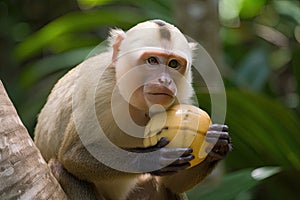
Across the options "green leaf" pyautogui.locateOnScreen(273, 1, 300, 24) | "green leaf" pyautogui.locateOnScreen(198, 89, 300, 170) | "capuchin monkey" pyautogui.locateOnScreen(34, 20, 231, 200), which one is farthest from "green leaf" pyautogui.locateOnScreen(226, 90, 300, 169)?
"green leaf" pyautogui.locateOnScreen(273, 1, 300, 24)

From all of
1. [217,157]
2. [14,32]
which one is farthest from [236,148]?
[14,32]

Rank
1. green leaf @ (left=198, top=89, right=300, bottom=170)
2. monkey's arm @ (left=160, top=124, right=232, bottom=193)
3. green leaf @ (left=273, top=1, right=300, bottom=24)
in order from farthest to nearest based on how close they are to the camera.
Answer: green leaf @ (left=273, top=1, right=300, bottom=24), green leaf @ (left=198, top=89, right=300, bottom=170), monkey's arm @ (left=160, top=124, right=232, bottom=193)

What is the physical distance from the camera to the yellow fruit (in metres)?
2.00

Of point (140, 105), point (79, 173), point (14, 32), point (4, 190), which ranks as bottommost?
point (14, 32)

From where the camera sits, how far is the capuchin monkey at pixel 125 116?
2.18 meters

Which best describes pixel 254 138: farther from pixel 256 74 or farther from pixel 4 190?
pixel 4 190

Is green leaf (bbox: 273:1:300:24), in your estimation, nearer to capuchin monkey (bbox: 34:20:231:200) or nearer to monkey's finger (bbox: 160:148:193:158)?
capuchin monkey (bbox: 34:20:231:200)

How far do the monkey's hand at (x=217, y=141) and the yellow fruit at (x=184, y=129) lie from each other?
0.8 inches

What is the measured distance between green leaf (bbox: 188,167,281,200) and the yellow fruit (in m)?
0.62

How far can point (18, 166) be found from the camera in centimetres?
170

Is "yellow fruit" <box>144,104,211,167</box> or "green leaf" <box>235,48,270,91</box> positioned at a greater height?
"yellow fruit" <box>144,104,211,167</box>

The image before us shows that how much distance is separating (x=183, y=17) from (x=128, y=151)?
58.5 inches

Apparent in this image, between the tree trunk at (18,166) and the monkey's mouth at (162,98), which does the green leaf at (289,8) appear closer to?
the monkey's mouth at (162,98)

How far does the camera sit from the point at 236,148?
131 inches
